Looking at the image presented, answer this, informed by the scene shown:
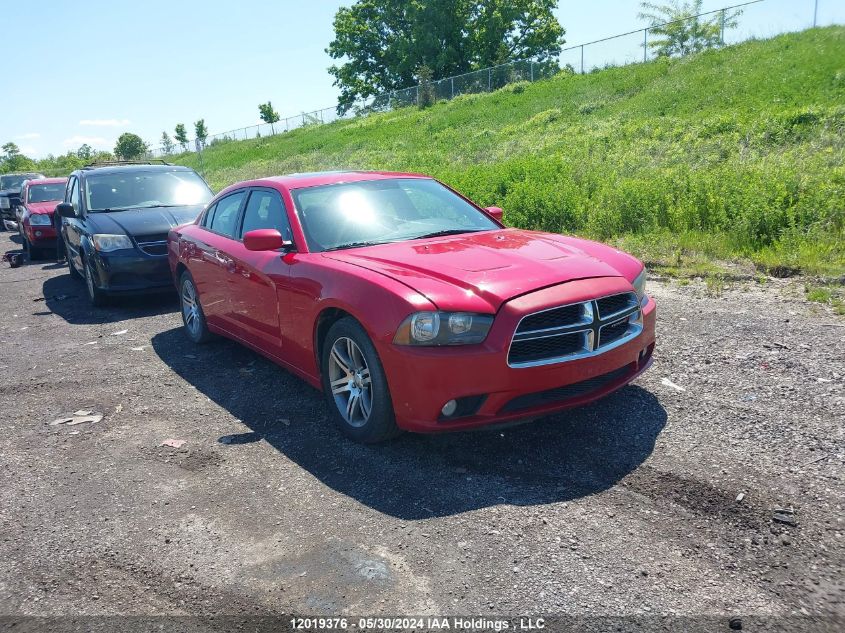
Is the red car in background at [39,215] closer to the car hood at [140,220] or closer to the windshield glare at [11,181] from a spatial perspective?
the car hood at [140,220]

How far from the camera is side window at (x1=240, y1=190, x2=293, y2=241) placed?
535cm

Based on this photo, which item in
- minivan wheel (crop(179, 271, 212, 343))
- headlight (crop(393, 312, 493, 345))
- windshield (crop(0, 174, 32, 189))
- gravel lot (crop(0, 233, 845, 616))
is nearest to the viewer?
gravel lot (crop(0, 233, 845, 616))

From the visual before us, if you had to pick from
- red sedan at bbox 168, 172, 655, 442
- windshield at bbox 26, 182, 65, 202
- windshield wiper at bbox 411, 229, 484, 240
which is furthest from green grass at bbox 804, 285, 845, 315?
windshield at bbox 26, 182, 65, 202

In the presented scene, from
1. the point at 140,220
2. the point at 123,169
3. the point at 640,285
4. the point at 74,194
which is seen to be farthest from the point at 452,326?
the point at 74,194

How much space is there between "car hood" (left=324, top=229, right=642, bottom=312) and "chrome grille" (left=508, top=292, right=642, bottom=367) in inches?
7.2

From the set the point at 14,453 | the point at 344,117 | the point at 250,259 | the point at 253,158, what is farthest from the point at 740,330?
the point at 344,117

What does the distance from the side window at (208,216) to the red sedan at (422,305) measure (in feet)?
3.33

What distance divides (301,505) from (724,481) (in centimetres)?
219

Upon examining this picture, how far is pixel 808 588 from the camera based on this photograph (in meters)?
2.73

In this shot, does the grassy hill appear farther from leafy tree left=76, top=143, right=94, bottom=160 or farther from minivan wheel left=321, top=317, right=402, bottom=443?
leafy tree left=76, top=143, right=94, bottom=160

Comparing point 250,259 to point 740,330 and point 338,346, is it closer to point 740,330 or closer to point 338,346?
point 338,346

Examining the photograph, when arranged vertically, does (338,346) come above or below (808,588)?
above

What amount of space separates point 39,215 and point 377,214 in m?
12.9

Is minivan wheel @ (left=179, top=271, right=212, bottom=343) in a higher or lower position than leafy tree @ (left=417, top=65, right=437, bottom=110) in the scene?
lower
